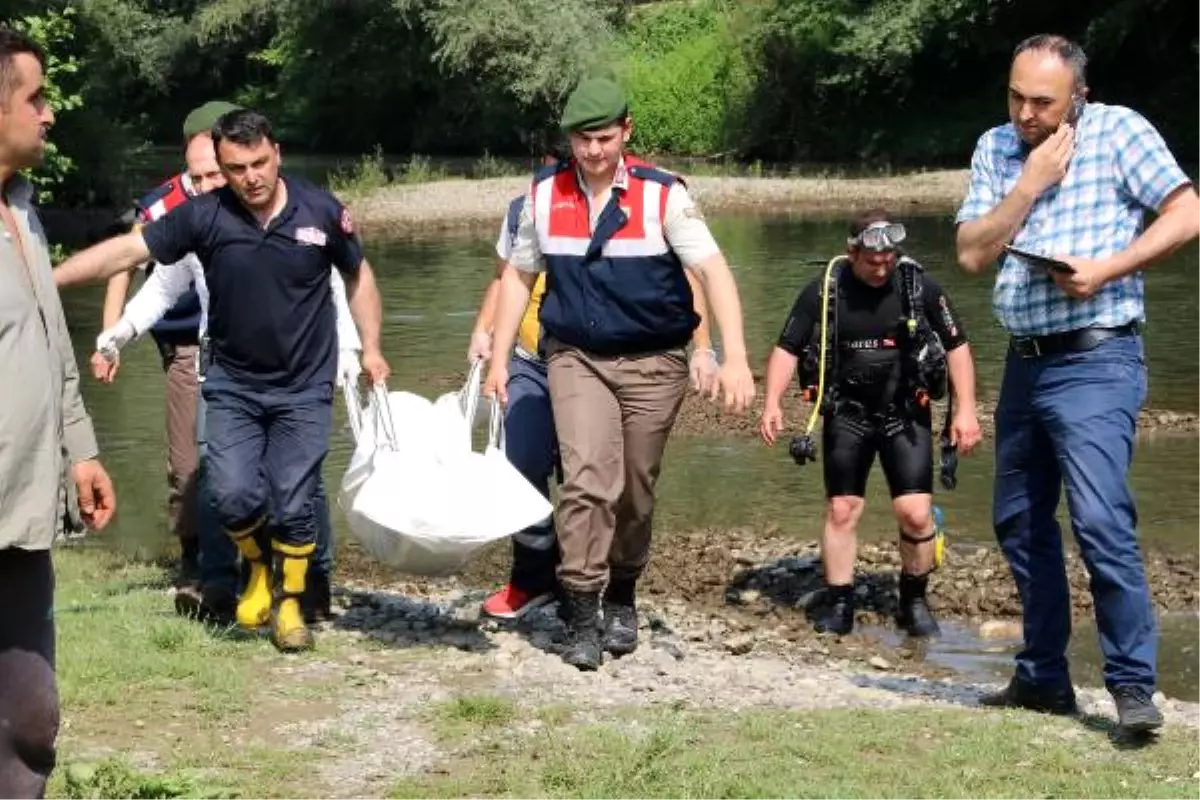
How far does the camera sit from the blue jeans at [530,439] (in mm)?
8641

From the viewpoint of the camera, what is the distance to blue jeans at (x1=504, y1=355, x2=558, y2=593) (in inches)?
340

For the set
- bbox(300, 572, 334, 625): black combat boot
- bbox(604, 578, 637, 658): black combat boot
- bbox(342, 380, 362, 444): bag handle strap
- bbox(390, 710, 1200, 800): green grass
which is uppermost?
bbox(342, 380, 362, 444): bag handle strap

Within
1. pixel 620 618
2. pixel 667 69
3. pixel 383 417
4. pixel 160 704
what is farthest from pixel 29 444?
pixel 667 69

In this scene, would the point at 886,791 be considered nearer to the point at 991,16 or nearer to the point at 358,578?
the point at 358,578

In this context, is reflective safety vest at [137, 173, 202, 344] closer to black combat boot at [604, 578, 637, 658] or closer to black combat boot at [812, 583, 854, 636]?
black combat boot at [604, 578, 637, 658]

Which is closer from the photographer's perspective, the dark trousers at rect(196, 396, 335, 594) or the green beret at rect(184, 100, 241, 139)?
the dark trousers at rect(196, 396, 335, 594)

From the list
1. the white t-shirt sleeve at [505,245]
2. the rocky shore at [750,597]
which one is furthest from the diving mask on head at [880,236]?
the rocky shore at [750,597]

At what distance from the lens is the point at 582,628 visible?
786cm

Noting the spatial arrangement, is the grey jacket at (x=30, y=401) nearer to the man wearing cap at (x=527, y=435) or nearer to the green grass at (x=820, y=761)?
the green grass at (x=820, y=761)

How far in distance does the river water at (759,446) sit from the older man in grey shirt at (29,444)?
4684 millimetres

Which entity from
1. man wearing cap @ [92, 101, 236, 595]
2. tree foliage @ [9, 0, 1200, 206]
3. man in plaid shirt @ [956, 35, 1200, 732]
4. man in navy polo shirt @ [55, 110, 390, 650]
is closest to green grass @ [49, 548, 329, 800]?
man in navy polo shirt @ [55, 110, 390, 650]

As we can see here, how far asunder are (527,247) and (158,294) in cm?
178

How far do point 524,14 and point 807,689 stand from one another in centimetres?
5007

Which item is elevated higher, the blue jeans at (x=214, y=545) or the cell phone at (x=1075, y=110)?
the cell phone at (x=1075, y=110)
